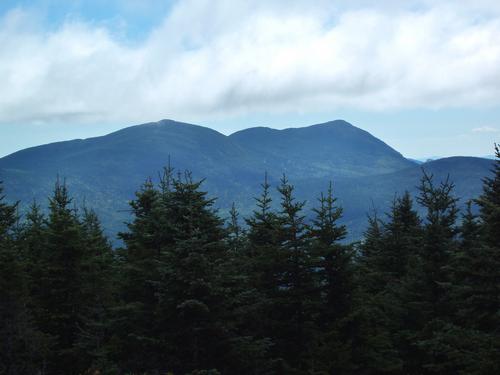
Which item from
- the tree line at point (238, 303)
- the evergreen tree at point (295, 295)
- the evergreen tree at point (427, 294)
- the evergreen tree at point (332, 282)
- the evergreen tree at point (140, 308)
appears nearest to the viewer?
the tree line at point (238, 303)

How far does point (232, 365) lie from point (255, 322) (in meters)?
2.62

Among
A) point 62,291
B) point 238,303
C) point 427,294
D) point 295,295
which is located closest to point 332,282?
point 295,295

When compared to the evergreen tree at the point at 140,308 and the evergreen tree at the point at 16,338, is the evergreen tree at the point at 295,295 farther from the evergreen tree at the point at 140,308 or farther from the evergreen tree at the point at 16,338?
the evergreen tree at the point at 16,338

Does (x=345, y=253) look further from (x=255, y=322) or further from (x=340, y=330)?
(x=255, y=322)

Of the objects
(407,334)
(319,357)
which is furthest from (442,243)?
(319,357)

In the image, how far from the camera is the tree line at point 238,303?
17625 millimetres

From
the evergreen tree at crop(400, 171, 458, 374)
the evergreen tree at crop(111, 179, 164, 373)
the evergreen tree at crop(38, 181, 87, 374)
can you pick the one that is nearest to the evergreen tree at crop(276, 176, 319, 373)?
the evergreen tree at crop(111, 179, 164, 373)

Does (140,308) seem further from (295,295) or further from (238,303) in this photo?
(295,295)

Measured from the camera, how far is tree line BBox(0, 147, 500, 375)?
17.6 meters

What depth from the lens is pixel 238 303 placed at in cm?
1914

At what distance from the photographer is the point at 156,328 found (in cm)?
1858

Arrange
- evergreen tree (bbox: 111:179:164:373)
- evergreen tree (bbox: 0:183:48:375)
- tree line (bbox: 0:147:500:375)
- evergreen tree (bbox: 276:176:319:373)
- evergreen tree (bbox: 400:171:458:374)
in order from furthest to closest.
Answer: evergreen tree (bbox: 400:171:458:374) → evergreen tree (bbox: 276:176:319:373) → evergreen tree (bbox: 111:179:164:373) → tree line (bbox: 0:147:500:375) → evergreen tree (bbox: 0:183:48:375)

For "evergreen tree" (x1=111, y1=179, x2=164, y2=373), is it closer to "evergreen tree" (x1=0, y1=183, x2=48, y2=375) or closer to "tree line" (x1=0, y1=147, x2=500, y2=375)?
"tree line" (x1=0, y1=147, x2=500, y2=375)

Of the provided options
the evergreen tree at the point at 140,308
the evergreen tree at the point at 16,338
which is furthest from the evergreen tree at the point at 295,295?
the evergreen tree at the point at 16,338
